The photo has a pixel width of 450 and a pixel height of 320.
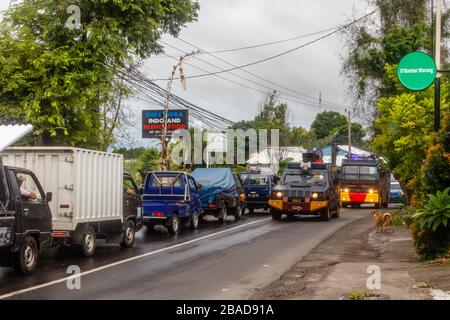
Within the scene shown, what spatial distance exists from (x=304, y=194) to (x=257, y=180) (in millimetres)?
7356

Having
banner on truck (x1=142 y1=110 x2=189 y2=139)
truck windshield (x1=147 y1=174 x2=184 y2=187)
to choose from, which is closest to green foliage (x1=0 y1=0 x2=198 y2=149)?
truck windshield (x1=147 y1=174 x2=184 y2=187)

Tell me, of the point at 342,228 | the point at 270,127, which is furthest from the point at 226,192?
the point at 270,127

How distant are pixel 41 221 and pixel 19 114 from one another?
9.08 m

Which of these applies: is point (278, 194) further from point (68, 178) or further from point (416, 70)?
point (68, 178)

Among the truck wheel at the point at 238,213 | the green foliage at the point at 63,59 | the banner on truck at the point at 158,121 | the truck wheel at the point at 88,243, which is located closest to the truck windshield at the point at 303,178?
the truck wheel at the point at 238,213

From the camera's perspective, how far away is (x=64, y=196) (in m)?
14.3

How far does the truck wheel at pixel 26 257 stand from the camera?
12039 mm

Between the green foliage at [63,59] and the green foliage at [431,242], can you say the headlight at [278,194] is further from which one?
the green foliage at [431,242]

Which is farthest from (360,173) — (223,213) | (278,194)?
(223,213)

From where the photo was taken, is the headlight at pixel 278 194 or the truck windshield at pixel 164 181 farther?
the headlight at pixel 278 194

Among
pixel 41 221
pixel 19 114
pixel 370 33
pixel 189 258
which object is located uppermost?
pixel 370 33

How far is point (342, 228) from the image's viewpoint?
908 inches

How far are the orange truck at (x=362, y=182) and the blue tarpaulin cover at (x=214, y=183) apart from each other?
463 inches

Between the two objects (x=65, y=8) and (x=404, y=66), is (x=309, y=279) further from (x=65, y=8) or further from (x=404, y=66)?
(x=65, y=8)
